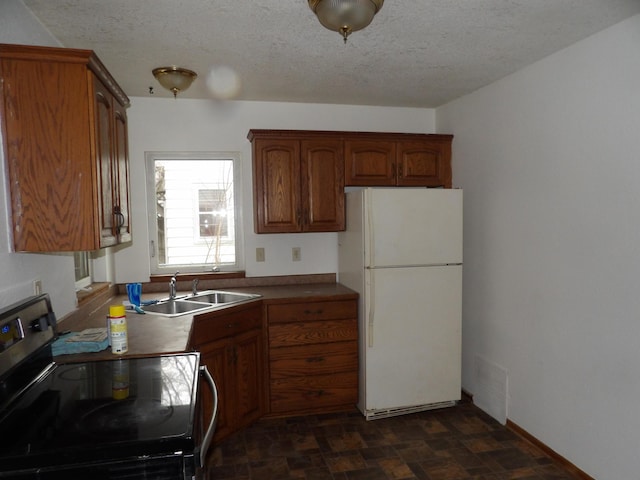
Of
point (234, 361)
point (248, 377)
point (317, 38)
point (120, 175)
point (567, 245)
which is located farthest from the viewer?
point (248, 377)

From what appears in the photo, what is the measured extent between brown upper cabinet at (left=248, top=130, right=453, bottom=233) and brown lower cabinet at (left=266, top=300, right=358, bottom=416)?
63 cm

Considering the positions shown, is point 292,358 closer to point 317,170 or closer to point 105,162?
point 317,170

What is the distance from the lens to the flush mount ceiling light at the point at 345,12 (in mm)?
1573

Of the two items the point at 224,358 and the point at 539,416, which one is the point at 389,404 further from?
the point at 224,358

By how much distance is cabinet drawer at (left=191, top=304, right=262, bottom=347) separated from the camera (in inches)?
104

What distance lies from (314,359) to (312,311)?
0.35 metres

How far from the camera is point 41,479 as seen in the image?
104cm

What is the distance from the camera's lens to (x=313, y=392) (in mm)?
3246

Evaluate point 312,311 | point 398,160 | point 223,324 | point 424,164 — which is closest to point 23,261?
point 223,324

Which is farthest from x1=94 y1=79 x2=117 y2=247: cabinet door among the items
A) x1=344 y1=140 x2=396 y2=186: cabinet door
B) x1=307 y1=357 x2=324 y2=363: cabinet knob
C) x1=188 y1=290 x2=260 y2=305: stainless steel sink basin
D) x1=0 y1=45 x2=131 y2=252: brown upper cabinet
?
x1=344 y1=140 x2=396 y2=186: cabinet door

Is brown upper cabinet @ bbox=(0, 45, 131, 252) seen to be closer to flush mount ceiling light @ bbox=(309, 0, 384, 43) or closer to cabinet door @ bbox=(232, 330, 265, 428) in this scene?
flush mount ceiling light @ bbox=(309, 0, 384, 43)

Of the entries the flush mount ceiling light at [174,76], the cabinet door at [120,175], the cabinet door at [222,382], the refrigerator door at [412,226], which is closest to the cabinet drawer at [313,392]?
the cabinet door at [222,382]

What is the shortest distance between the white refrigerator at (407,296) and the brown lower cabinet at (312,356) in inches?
4.0

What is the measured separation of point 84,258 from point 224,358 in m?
1.22
